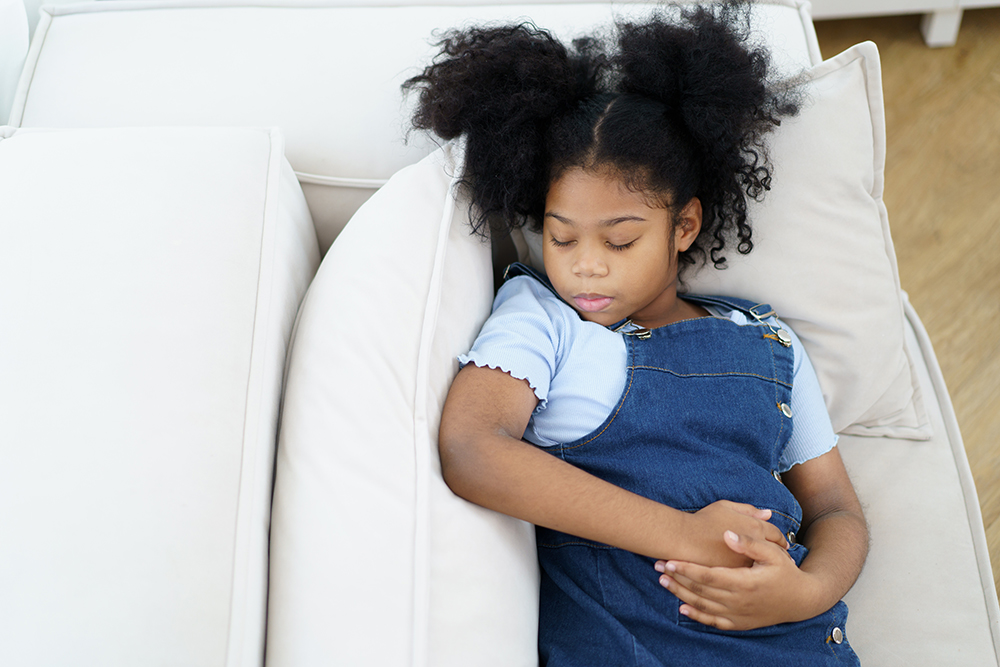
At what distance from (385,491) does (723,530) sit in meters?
0.37

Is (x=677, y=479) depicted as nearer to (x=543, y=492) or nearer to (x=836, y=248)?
(x=543, y=492)

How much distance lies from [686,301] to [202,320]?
649 millimetres

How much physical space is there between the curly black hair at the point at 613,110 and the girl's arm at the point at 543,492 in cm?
24

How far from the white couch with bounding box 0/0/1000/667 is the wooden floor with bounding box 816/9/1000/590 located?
1.67 feet

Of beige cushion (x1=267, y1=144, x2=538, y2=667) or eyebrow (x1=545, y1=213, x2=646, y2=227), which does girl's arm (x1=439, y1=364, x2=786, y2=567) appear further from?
eyebrow (x1=545, y1=213, x2=646, y2=227)

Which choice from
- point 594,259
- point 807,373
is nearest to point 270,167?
point 594,259

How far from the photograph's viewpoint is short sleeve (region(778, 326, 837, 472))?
0.97m

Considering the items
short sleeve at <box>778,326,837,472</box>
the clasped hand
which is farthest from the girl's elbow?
short sleeve at <box>778,326,837,472</box>

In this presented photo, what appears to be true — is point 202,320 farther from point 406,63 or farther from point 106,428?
point 406,63

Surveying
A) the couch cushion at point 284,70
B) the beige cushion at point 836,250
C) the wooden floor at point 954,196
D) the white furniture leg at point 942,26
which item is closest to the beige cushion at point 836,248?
the beige cushion at point 836,250

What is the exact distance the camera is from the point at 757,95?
3.07 ft

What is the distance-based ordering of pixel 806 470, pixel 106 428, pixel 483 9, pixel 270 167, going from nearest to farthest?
pixel 106 428 < pixel 270 167 < pixel 806 470 < pixel 483 9

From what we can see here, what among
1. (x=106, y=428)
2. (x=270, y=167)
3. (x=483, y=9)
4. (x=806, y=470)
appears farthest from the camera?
(x=483, y=9)

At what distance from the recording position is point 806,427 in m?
0.97
